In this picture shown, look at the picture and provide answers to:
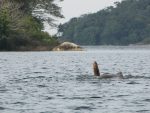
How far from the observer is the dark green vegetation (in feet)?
399

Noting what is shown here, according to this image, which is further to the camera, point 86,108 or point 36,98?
point 36,98

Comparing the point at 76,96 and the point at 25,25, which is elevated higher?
the point at 25,25

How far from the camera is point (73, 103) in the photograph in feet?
105

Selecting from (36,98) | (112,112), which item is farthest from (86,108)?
(36,98)

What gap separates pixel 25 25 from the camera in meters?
131

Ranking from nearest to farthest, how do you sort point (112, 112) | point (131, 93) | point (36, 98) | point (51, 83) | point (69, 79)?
1. point (112, 112)
2. point (36, 98)
3. point (131, 93)
4. point (51, 83)
5. point (69, 79)

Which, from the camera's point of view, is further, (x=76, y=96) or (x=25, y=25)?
(x=25, y=25)

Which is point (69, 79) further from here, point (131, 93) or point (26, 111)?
point (26, 111)

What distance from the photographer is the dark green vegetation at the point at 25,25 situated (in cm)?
12162

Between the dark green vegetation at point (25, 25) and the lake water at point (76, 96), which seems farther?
the dark green vegetation at point (25, 25)

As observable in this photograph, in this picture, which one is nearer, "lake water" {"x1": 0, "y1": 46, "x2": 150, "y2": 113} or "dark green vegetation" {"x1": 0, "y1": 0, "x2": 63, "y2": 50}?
"lake water" {"x1": 0, "y1": 46, "x2": 150, "y2": 113}

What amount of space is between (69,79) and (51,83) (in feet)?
15.5

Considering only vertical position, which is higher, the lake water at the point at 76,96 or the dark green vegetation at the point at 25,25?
the dark green vegetation at the point at 25,25

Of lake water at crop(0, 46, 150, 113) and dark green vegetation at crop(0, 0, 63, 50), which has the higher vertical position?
A: dark green vegetation at crop(0, 0, 63, 50)
